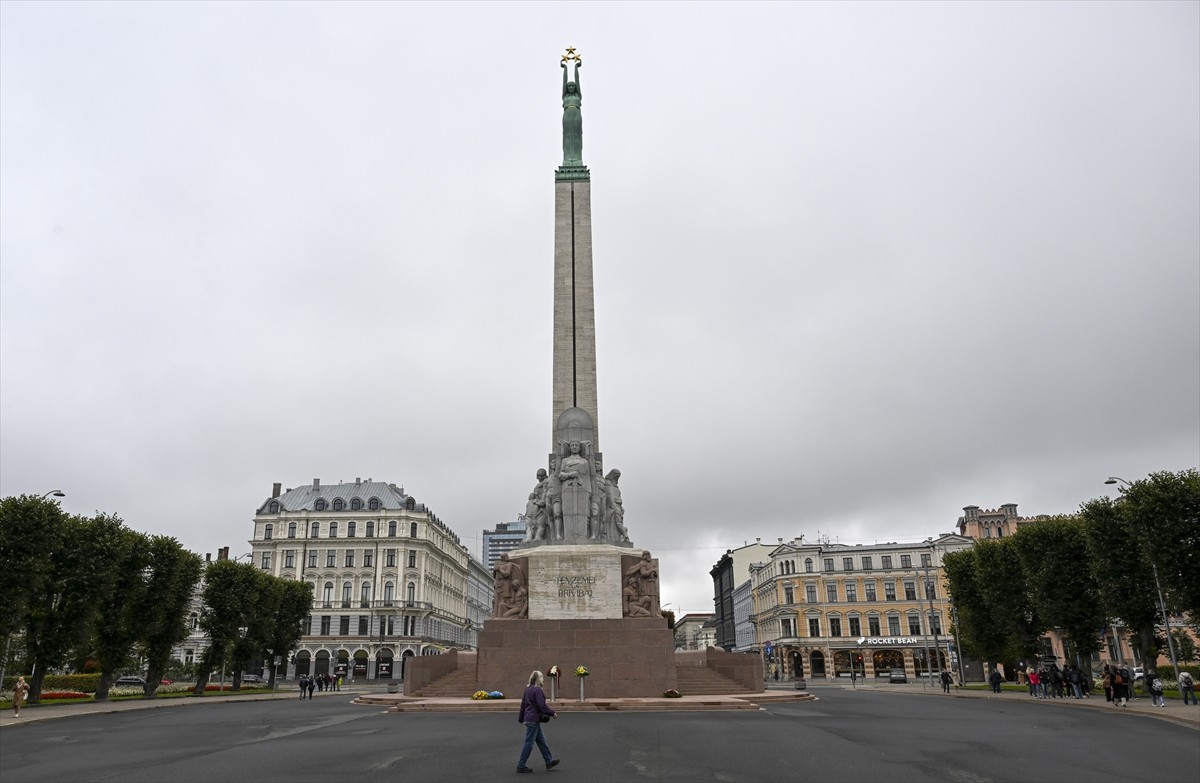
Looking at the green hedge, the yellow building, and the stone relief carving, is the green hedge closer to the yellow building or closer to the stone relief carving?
the stone relief carving

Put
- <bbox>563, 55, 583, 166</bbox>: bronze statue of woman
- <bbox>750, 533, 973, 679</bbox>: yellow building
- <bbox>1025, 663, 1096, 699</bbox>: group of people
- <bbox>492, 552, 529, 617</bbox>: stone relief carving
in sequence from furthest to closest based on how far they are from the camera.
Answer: <bbox>750, 533, 973, 679</bbox>: yellow building → <bbox>563, 55, 583, 166</bbox>: bronze statue of woman → <bbox>1025, 663, 1096, 699</bbox>: group of people → <bbox>492, 552, 529, 617</bbox>: stone relief carving

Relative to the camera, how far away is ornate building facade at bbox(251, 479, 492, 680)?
272 ft

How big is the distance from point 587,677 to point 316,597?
→ 66342mm

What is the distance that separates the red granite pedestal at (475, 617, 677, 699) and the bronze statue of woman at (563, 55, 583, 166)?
24558 mm

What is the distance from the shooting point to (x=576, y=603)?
28.8 m

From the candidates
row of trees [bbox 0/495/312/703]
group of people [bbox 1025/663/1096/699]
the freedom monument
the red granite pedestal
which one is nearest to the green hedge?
row of trees [bbox 0/495/312/703]

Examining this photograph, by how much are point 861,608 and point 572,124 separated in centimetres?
6182

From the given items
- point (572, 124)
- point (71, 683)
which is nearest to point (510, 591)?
point (572, 124)

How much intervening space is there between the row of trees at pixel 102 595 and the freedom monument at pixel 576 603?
1788cm

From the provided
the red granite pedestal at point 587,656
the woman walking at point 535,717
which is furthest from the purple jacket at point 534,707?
the red granite pedestal at point 587,656

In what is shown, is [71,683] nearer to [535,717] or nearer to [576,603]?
[576,603]

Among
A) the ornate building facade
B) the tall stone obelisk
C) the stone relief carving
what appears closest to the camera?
the stone relief carving

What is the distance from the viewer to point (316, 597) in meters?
84.8

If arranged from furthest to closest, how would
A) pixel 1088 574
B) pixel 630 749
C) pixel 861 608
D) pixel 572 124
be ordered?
1. pixel 861 608
2. pixel 572 124
3. pixel 1088 574
4. pixel 630 749
